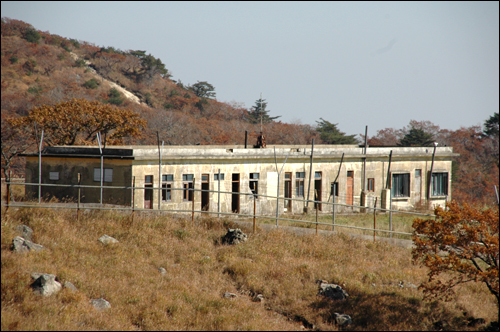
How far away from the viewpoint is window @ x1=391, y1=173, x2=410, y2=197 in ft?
117

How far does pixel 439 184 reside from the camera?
37.7 meters

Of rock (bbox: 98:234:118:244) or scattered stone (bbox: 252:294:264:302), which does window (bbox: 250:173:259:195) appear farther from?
scattered stone (bbox: 252:294:264:302)

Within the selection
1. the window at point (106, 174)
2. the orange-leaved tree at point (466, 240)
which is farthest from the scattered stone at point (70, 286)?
the window at point (106, 174)

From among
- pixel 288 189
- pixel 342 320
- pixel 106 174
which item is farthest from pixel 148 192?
pixel 342 320

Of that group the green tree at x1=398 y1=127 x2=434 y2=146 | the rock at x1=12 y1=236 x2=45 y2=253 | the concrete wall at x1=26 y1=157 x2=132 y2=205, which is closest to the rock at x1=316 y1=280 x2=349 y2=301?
the rock at x1=12 y1=236 x2=45 y2=253

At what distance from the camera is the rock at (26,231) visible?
1561 cm

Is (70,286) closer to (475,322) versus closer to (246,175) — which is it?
(475,322)

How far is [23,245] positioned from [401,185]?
27276mm

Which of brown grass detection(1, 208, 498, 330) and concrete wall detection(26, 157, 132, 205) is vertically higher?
concrete wall detection(26, 157, 132, 205)

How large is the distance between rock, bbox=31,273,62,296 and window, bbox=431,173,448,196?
30453mm

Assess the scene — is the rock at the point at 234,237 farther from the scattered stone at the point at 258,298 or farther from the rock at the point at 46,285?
the rock at the point at 46,285

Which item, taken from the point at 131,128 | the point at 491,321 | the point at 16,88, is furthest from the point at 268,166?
the point at 16,88

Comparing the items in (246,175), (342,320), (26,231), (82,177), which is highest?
(246,175)

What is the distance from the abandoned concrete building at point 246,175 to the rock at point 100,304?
818cm
